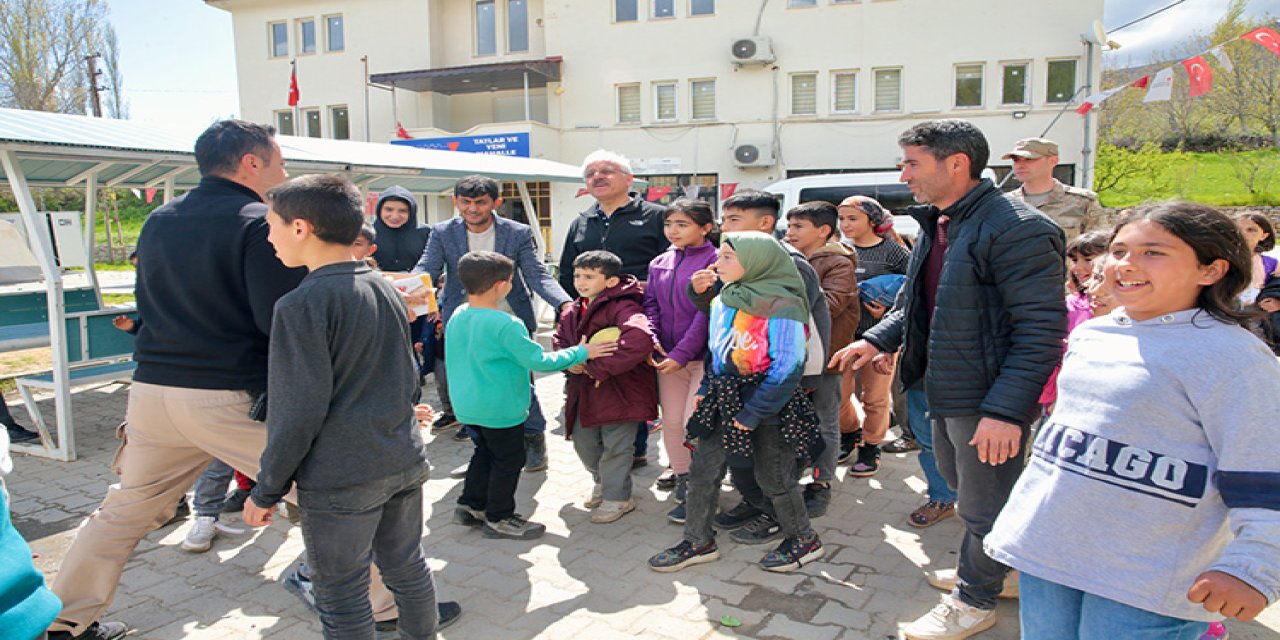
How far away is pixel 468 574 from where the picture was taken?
11.7 ft

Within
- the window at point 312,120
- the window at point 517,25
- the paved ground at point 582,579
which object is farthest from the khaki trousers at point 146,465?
the window at point 312,120

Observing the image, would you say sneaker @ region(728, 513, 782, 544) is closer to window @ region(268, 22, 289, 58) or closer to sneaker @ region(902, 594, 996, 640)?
sneaker @ region(902, 594, 996, 640)

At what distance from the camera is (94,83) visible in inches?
1156

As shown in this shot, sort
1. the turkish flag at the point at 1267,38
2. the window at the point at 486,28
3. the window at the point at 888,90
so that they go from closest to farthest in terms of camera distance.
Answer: the turkish flag at the point at 1267,38 → the window at the point at 888,90 → the window at the point at 486,28

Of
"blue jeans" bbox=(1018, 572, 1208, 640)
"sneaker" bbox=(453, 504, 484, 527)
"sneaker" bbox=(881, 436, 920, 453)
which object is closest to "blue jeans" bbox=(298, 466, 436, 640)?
"sneaker" bbox=(453, 504, 484, 527)

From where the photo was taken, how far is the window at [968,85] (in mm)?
19719

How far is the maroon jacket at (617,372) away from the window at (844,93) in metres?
18.1

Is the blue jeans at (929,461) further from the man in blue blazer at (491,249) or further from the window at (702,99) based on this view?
the window at (702,99)

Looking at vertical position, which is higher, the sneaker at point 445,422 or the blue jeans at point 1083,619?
the blue jeans at point 1083,619

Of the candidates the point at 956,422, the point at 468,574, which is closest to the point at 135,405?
the point at 468,574

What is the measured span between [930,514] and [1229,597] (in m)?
2.63

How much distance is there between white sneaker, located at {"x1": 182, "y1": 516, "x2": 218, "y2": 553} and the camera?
12.6 feet

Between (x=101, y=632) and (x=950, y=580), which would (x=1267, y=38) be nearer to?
(x=950, y=580)

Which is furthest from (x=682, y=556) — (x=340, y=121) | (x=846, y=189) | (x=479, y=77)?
(x=340, y=121)
